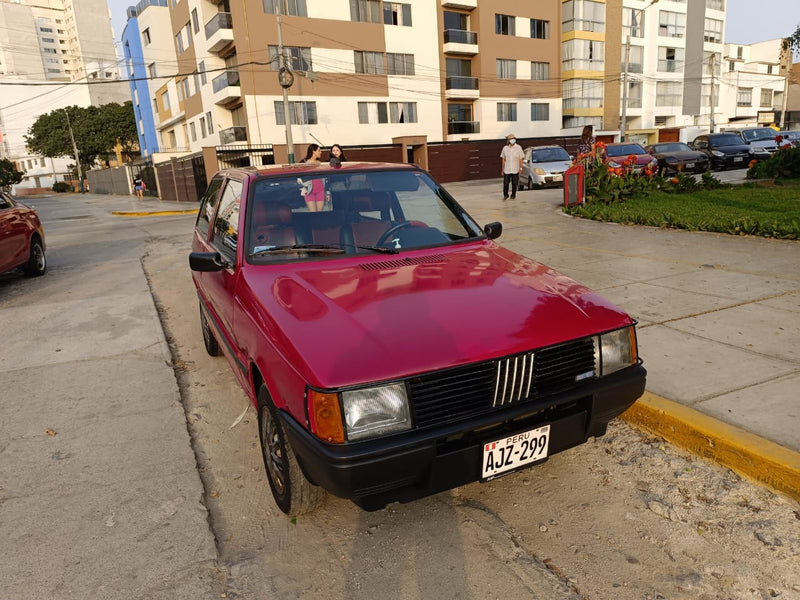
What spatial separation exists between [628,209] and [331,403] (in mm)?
10826

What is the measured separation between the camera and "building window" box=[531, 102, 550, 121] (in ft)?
137

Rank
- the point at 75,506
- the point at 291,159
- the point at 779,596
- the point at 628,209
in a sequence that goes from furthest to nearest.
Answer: the point at 291,159 → the point at 628,209 → the point at 75,506 → the point at 779,596

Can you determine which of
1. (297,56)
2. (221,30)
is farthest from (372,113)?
(221,30)

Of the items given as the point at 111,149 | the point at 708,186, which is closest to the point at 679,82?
the point at 708,186

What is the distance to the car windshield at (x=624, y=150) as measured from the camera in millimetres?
19825

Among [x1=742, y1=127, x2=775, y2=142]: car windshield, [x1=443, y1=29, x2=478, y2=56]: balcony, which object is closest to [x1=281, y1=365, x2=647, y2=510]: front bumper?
[x1=742, y1=127, x2=775, y2=142]: car windshield

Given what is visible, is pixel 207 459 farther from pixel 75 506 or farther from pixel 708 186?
pixel 708 186

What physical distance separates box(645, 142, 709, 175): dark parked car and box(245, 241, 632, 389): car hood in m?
19.4

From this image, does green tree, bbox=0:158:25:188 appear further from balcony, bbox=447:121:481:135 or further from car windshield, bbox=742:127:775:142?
car windshield, bbox=742:127:775:142

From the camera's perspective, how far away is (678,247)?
8180 millimetres

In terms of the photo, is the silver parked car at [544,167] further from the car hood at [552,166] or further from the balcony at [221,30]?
the balcony at [221,30]

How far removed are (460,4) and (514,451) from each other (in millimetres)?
40630

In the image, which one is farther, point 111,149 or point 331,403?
point 111,149

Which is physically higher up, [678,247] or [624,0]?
[624,0]
